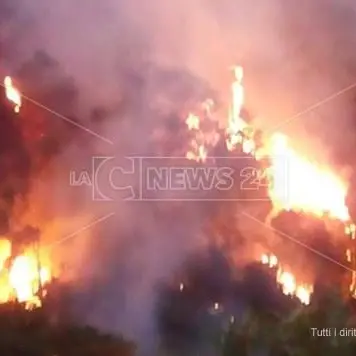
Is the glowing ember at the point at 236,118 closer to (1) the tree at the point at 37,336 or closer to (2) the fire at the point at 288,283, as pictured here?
(2) the fire at the point at 288,283

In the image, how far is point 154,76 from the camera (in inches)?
54.8

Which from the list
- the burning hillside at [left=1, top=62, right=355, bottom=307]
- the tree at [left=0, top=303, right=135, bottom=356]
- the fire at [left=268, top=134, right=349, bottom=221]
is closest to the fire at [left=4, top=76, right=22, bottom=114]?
the burning hillside at [left=1, top=62, right=355, bottom=307]

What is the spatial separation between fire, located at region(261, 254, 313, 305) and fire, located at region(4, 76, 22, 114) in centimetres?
53

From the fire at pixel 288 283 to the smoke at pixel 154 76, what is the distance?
141 mm

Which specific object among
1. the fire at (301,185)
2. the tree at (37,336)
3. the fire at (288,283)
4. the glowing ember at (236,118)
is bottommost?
the tree at (37,336)

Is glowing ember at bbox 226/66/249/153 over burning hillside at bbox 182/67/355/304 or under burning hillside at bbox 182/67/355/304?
over

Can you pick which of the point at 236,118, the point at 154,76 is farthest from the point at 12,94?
the point at 236,118

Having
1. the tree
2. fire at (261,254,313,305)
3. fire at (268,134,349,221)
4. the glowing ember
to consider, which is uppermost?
the glowing ember

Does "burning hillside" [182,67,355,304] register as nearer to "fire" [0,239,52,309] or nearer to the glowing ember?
the glowing ember

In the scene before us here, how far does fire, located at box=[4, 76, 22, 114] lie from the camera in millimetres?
1390

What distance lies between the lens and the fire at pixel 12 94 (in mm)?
1390

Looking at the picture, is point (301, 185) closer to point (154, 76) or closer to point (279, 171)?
point (279, 171)

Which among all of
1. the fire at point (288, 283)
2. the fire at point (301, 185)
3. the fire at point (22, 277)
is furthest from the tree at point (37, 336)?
the fire at point (301, 185)

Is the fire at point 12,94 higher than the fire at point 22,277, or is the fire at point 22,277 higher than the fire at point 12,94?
the fire at point 12,94
